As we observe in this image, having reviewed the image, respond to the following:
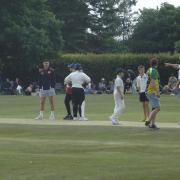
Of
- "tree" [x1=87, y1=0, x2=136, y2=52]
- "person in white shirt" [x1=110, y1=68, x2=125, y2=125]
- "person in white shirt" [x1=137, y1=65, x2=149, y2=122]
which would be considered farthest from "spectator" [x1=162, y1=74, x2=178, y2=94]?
"tree" [x1=87, y1=0, x2=136, y2=52]

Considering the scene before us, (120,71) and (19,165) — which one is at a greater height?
(120,71)

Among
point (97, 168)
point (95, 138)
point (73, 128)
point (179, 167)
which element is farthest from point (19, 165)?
point (73, 128)

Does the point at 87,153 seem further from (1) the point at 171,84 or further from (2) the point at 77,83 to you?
(1) the point at 171,84

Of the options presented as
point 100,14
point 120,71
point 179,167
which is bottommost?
point 179,167

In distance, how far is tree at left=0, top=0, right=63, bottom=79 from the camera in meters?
64.0

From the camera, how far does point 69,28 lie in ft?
313

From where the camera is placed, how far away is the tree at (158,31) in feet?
311

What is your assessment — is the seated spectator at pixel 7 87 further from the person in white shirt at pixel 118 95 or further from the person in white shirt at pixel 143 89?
the person in white shirt at pixel 118 95

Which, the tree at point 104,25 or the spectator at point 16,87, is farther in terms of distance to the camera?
the tree at point 104,25

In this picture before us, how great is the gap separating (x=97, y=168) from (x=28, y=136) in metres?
5.59

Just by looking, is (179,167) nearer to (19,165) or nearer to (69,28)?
(19,165)

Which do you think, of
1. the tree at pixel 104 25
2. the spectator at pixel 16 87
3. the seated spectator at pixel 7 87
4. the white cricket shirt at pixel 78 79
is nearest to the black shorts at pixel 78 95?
the white cricket shirt at pixel 78 79

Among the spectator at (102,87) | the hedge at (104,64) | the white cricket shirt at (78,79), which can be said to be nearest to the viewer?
the white cricket shirt at (78,79)

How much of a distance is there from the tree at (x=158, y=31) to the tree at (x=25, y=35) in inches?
1117
